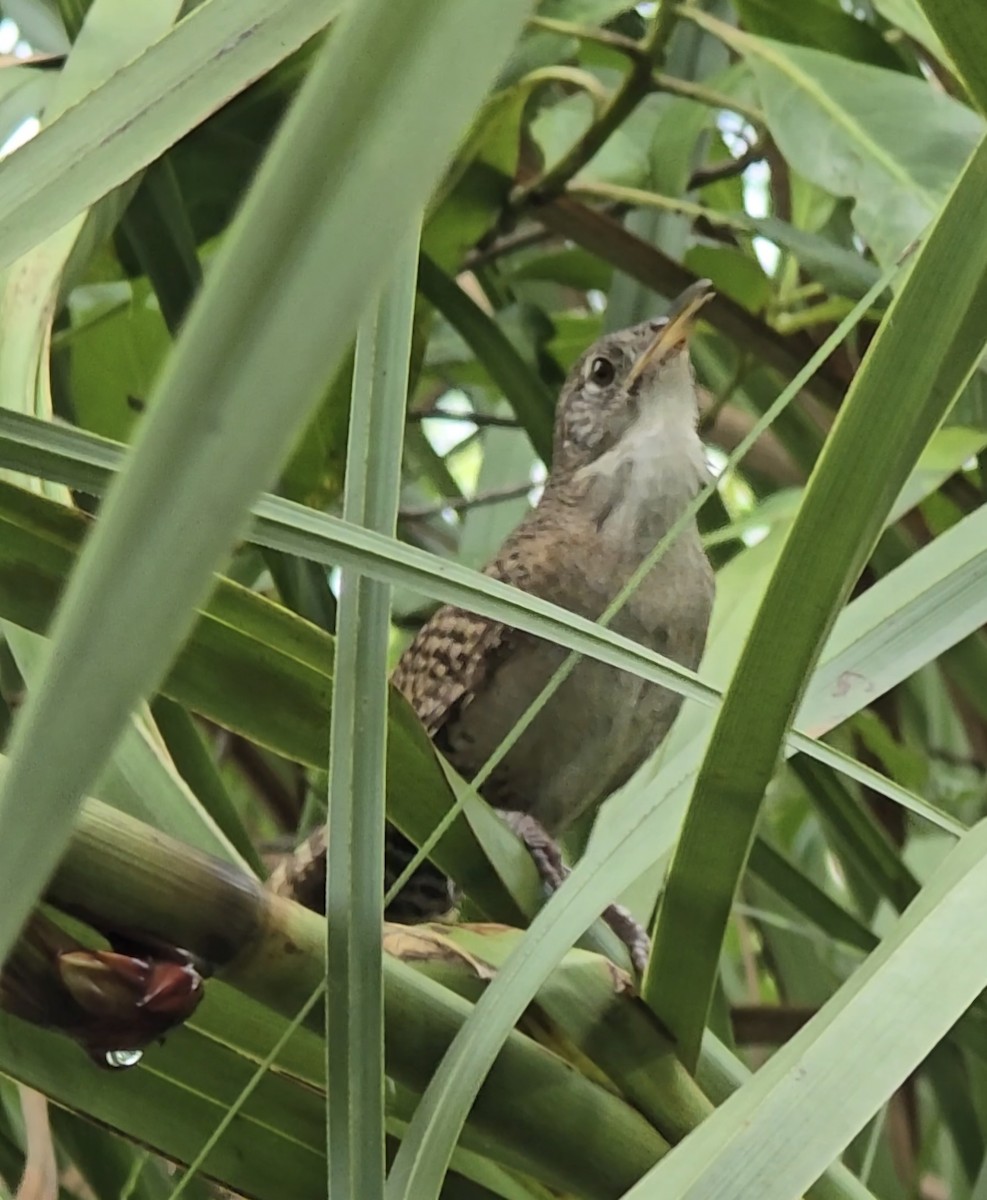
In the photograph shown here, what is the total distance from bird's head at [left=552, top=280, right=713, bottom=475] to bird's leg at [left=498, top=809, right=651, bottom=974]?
36cm

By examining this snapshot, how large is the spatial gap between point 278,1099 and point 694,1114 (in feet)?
0.57

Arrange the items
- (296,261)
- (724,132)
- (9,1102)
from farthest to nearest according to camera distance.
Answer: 1. (724,132)
2. (9,1102)
3. (296,261)

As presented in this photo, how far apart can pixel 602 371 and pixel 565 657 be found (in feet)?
1.17

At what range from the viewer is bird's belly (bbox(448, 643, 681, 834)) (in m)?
1.04

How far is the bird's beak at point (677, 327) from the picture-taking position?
112cm

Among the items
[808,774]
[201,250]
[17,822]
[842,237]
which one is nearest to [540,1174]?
[17,822]

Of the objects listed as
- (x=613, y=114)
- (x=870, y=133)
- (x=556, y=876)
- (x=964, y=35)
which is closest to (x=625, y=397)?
(x=613, y=114)

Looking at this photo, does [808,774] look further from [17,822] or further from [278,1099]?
[17,822]

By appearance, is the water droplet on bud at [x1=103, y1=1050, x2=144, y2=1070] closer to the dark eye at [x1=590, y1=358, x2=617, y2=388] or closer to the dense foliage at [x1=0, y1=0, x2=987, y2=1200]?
the dense foliage at [x1=0, y1=0, x2=987, y2=1200]

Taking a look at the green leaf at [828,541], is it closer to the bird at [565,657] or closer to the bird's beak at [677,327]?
the bird at [565,657]

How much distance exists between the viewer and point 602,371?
1.29 metres

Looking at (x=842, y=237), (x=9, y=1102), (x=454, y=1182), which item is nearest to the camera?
(x=454, y=1182)

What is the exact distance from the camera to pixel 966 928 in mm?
389

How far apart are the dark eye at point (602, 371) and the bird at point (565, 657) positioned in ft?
0.16
